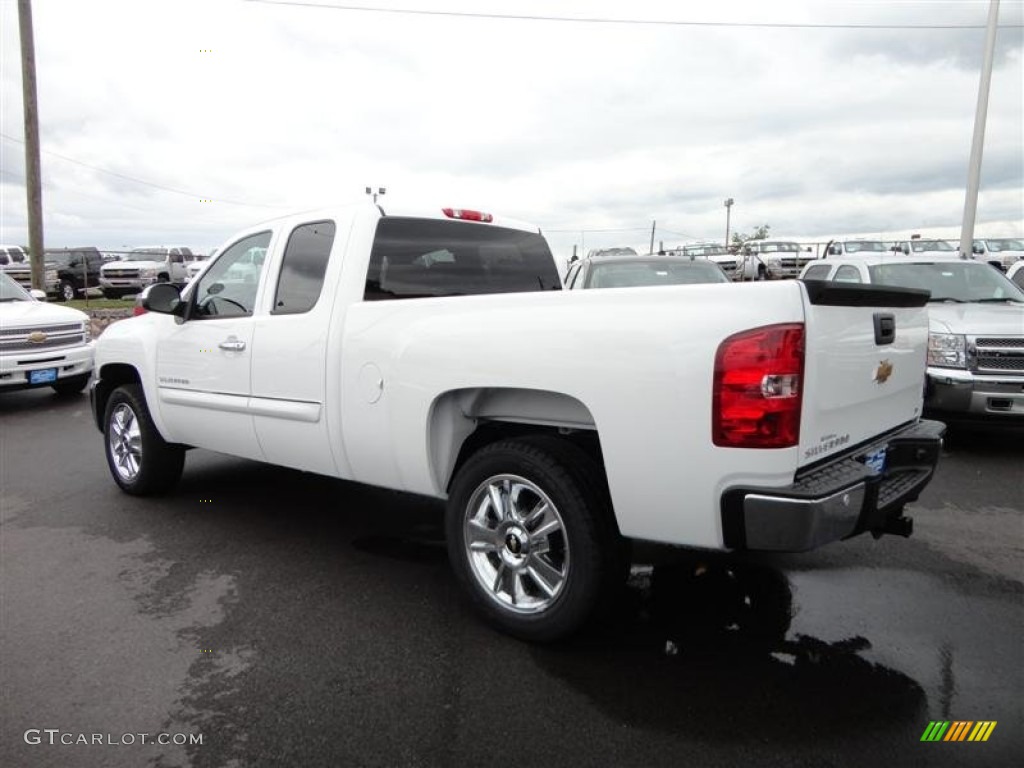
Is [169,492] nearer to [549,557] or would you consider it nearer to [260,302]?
[260,302]

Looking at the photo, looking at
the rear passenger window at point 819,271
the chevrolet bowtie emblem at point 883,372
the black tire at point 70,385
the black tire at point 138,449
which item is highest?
the rear passenger window at point 819,271

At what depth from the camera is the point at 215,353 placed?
4594mm

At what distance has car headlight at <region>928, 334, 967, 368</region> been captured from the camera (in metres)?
6.32

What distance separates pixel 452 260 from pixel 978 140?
15.4 m

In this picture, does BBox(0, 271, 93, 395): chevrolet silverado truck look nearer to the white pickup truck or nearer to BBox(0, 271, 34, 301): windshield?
BBox(0, 271, 34, 301): windshield

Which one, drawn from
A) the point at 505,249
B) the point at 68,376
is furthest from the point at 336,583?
the point at 68,376

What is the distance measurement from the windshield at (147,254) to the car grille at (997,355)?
96.7ft

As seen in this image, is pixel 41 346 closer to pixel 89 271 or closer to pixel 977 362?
pixel 977 362

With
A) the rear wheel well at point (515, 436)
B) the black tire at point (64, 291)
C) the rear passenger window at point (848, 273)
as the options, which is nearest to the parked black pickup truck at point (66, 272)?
the black tire at point (64, 291)

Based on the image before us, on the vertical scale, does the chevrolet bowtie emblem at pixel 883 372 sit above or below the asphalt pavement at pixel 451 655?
above

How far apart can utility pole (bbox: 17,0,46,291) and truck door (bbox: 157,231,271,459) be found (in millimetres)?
13873

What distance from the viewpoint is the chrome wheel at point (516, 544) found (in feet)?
A: 10.3

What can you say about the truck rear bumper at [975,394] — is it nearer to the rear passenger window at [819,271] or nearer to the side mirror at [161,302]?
the rear passenger window at [819,271]

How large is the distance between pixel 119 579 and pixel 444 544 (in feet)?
5.90
